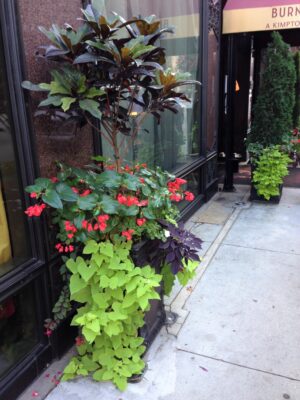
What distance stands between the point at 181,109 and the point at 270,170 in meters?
1.55

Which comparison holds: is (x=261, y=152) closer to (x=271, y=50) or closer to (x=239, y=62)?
(x=271, y=50)

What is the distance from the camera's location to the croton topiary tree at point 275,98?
16.5ft

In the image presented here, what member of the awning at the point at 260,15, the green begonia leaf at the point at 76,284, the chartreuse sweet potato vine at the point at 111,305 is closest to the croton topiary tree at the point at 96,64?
the chartreuse sweet potato vine at the point at 111,305

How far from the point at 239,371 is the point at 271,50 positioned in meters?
4.32

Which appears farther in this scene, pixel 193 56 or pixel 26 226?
pixel 193 56

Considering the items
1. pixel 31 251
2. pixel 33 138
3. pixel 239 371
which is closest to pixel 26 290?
pixel 31 251

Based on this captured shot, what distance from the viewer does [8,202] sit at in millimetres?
2033

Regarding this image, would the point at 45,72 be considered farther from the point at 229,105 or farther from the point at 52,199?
the point at 229,105

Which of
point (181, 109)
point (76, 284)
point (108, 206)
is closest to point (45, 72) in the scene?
point (108, 206)

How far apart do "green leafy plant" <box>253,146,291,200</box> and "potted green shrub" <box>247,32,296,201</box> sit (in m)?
0.01

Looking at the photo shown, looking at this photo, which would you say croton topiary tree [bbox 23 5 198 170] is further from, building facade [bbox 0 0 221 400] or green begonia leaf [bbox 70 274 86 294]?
green begonia leaf [bbox 70 274 86 294]

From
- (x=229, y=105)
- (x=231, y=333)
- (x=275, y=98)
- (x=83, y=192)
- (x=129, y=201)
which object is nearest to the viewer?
(x=129, y=201)

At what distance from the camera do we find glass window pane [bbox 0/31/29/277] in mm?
1910

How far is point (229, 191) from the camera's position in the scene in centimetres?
611
